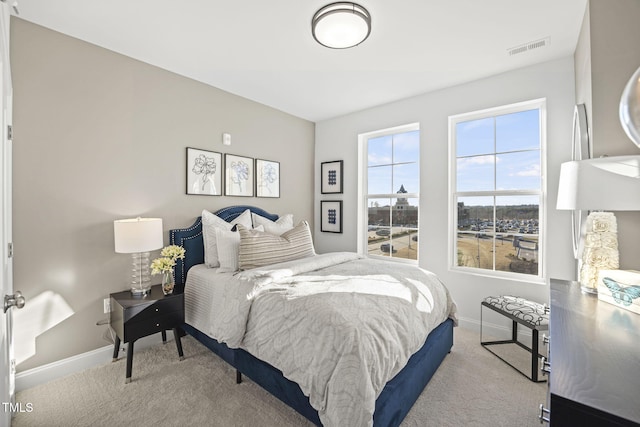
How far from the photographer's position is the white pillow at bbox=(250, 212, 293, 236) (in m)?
3.23

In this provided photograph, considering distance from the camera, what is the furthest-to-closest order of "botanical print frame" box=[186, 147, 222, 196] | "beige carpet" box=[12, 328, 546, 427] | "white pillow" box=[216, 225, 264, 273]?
"botanical print frame" box=[186, 147, 222, 196], "white pillow" box=[216, 225, 264, 273], "beige carpet" box=[12, 328, 546, 427]

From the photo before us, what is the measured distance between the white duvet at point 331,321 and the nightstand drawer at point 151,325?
0.61 ft

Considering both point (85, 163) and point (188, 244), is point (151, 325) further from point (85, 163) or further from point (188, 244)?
point (85, 163)

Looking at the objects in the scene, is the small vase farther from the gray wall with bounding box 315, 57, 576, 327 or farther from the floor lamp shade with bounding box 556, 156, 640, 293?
the floor lamp shade with bounding box 556, 156, 640, 293

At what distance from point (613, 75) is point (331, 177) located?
3064mm

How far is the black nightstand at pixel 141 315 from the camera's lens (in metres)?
2.14

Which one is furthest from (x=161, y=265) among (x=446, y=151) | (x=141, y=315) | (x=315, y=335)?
(x=446, y=151)

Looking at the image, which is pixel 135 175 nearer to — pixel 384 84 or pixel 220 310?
pixel 220 310

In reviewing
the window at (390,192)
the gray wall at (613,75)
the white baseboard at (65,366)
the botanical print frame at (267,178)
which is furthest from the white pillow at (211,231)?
the gray wall at (613,75)

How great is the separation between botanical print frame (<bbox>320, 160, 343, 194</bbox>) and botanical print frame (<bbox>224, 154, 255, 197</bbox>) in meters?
1.20

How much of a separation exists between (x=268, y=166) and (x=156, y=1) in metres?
2.10

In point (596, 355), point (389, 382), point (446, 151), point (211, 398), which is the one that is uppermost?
point (446, 151)

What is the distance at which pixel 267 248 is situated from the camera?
8.57 ft

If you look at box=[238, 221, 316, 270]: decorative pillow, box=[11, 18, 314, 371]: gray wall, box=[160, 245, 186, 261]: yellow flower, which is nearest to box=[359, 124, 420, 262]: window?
box=[238, 221, 316, 270]: decorative pillow
